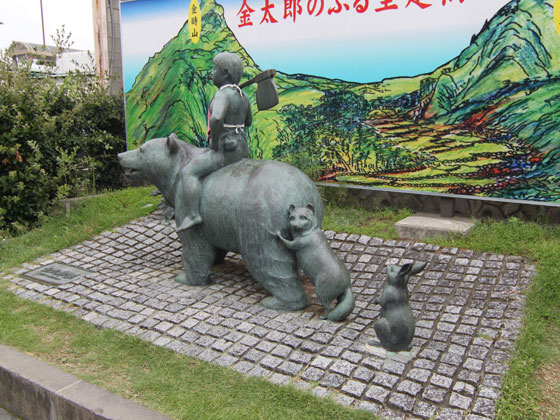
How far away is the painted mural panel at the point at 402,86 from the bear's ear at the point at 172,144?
2.56 metres

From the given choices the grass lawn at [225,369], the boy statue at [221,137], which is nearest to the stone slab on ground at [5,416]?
the grass lawn at [225,369]

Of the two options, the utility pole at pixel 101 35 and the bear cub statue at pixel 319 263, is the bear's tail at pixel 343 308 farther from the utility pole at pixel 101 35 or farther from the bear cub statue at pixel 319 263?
the utility pole at pixel 101 35

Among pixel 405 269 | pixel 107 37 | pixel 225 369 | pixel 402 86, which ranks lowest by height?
pixel 225 369

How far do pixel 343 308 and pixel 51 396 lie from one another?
228 cm

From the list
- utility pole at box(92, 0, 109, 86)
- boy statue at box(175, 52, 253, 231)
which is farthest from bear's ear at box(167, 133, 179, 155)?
utility pole at box(92, 0, 109, 86)

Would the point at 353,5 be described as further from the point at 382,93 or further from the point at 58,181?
the point at 58,181

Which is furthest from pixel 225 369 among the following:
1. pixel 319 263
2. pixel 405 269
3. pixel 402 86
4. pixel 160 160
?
pixel 402 86

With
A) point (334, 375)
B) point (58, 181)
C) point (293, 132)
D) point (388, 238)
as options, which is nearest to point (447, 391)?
point (334, 375)

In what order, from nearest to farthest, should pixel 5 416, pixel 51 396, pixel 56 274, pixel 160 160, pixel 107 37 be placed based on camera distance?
pixel 51 396
pixel 5 416
pixel 160 160
pixel 56 274
pixel 107 37

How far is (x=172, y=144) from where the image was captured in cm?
517

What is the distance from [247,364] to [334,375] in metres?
0.65

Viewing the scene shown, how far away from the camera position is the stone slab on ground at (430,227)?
227 inches

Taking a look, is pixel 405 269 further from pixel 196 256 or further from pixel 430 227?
pixel 430 227

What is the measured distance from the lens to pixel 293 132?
7418 millimetres
